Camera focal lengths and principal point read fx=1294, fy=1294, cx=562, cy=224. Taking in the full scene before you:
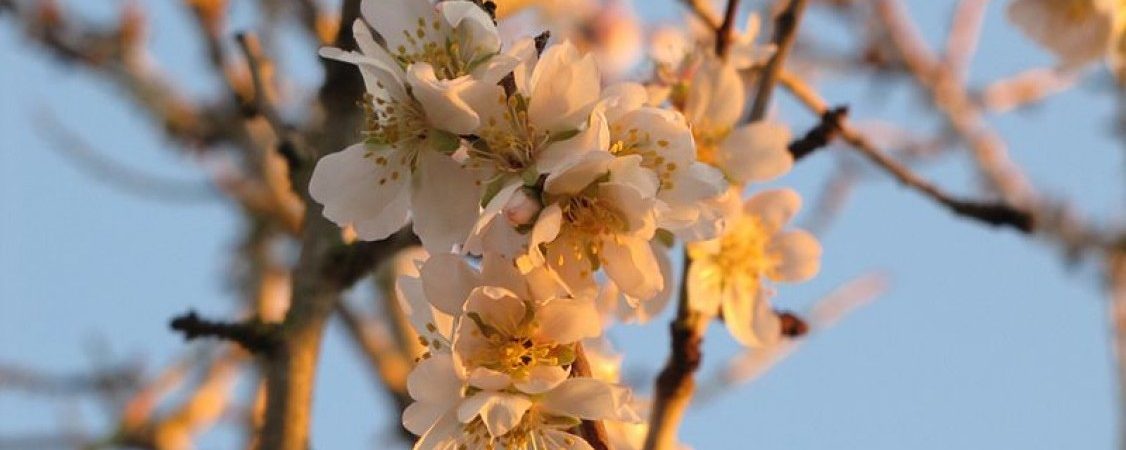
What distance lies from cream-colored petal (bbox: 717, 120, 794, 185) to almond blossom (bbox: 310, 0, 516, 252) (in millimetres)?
429

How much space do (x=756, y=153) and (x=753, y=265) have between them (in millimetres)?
152

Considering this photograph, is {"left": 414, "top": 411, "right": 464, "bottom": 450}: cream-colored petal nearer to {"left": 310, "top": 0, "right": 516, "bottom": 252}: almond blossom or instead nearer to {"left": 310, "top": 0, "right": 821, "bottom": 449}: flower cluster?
{"left": 310, "top": 0, "right": 821, "bottom": 449}: flower cluster

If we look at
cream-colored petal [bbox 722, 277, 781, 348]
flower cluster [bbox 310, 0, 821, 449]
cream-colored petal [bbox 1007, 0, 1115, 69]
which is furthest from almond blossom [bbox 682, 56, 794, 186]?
cream-colored petal [bbox 1007, 0, 1115, 69]

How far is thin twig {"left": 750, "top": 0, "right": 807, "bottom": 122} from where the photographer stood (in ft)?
4.99

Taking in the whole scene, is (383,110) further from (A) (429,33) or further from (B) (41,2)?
(B) (41,2)

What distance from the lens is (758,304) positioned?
1479mm

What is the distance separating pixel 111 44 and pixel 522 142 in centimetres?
239

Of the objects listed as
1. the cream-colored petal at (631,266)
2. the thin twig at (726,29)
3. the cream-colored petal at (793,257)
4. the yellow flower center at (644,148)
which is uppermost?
the yellow flower center at (644,148)

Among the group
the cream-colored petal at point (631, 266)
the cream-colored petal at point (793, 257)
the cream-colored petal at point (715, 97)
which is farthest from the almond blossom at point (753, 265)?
the cream-colored petal at point (631, 266)

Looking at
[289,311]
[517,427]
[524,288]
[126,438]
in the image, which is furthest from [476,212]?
[126,438]

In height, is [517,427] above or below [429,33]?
below

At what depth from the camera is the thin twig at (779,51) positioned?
1.52 metres

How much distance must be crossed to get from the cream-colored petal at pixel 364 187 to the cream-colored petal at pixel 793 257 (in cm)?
60

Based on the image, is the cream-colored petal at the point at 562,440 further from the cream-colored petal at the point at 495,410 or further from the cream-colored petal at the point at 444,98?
the cream-colored petal at the point at 444,98
